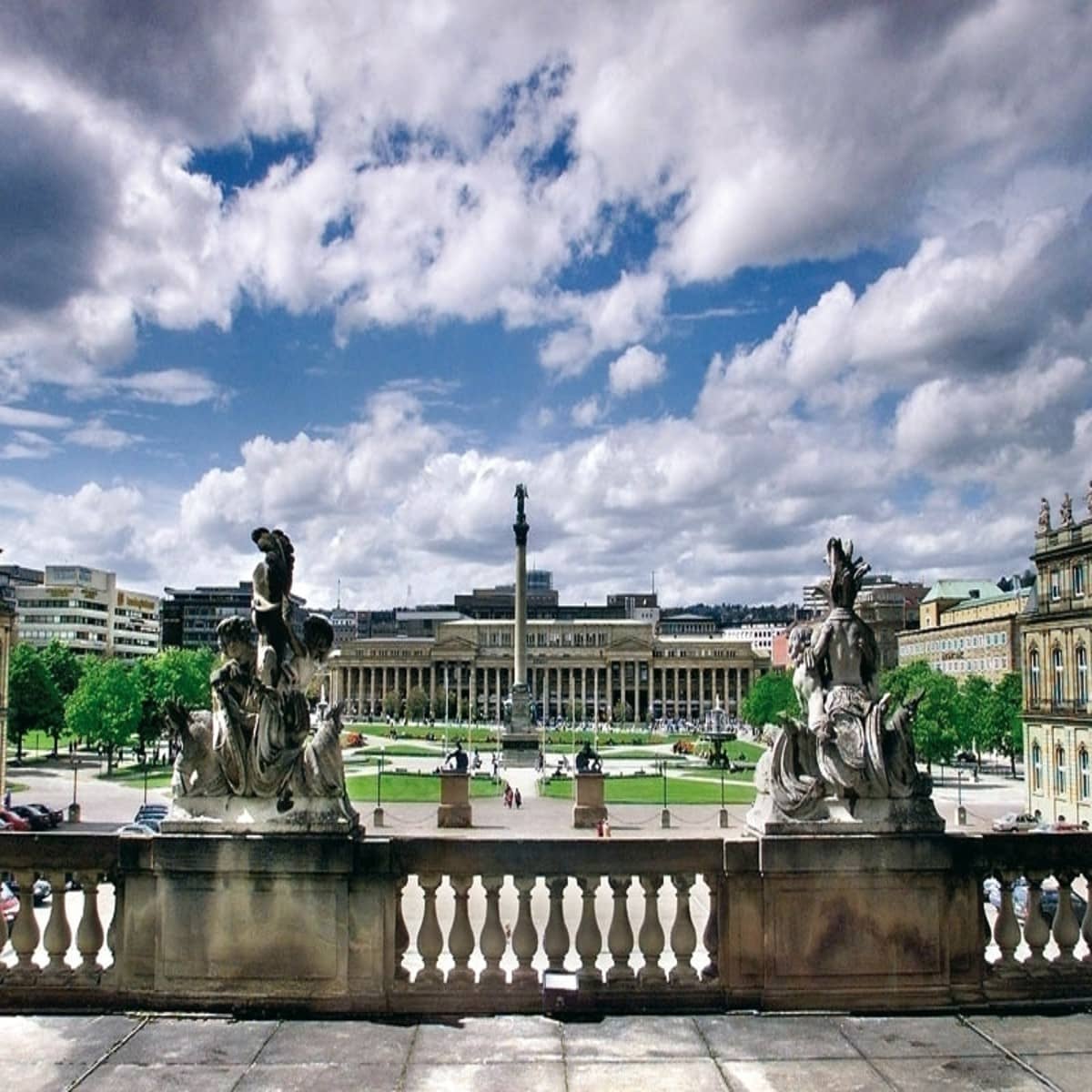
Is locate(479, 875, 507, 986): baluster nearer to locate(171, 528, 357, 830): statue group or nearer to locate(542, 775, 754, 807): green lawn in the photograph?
locate(171, 528, 357, 830): statue group

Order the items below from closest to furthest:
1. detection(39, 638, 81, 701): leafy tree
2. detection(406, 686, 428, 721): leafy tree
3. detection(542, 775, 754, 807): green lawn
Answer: detection(542, 775, 754, 807): green lawn < detection(39, 638, 81, 701): leafy tree < detection(406, 686, 428, 721): leafy tree

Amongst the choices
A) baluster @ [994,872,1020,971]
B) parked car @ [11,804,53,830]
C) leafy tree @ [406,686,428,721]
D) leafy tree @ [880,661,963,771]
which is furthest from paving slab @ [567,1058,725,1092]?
leafy tree @ [406,686,428,721]

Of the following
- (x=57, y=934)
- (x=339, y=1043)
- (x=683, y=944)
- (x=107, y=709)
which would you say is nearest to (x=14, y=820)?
(x=57, y=934)

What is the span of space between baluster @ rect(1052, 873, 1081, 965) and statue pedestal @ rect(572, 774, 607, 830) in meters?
37.4

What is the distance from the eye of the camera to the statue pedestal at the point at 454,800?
43.5 meters

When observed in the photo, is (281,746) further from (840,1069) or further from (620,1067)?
(840,1069)

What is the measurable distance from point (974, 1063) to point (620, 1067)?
2142mm

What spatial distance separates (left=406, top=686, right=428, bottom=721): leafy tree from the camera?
18650cm

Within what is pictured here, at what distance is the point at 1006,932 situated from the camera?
820 cm

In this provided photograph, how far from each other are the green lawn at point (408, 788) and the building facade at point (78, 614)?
108m

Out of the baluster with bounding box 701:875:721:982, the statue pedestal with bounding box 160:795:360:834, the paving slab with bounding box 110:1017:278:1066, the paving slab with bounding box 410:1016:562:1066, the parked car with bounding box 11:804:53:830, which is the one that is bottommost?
the parked car with bounding box 11:804:53:830

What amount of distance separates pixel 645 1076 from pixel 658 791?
58452 mm

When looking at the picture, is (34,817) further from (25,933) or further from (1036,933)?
(1036,933)

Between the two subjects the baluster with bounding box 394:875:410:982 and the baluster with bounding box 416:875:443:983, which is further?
the baluster with bounding box 394:875:410:982
